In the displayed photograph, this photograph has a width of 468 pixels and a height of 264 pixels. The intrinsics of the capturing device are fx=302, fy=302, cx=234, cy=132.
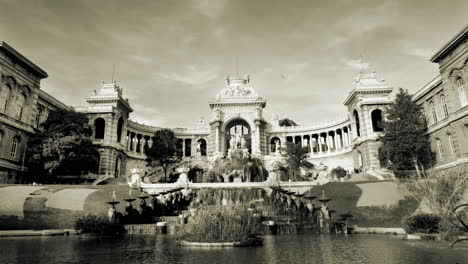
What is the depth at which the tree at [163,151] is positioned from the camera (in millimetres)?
58750

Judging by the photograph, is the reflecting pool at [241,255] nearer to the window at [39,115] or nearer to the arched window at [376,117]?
the window at [39,115]

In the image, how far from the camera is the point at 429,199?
1820 cm

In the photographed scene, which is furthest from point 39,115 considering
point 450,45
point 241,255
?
point 450,45

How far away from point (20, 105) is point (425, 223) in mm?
52205

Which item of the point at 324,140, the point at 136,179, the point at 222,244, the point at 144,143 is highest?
the point at 324,140

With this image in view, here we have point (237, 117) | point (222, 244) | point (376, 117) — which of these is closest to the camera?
point (222, 244)

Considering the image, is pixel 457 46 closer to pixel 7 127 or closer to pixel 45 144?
pixel 45 144

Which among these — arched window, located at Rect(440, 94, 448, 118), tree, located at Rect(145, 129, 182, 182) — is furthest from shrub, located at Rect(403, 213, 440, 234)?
tree, located at Rect(145, 129, 182, 182)

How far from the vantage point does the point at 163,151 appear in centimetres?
5878

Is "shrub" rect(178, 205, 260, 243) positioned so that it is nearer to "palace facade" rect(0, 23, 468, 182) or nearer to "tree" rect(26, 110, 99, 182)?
"palace facade" rect(0, 23, 468, 182)

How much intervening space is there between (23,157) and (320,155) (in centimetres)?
5940

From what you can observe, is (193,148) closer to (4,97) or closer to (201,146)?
(201,146)

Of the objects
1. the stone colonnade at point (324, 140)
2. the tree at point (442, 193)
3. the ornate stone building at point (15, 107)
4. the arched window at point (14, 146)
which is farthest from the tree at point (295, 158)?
the arched window at point (14, 146)

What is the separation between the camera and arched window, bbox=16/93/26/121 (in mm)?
44844
